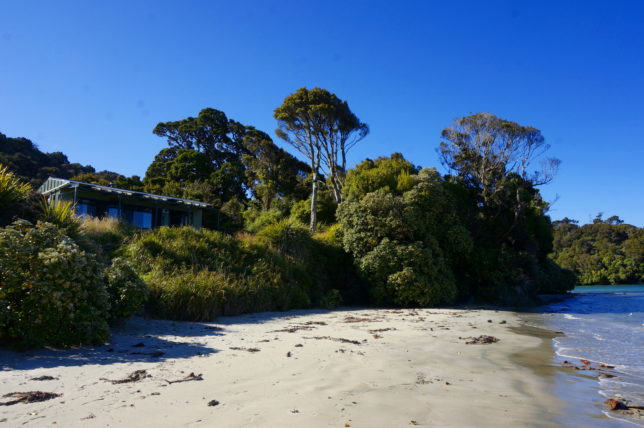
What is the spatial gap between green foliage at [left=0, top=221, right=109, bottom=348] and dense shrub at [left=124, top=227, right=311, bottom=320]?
9.76ft

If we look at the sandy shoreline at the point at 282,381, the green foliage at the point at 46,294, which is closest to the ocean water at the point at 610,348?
the sandy shoreline at the point at 282,381

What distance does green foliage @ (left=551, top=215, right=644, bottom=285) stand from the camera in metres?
51.7

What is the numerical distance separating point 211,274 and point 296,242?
555 centimetres

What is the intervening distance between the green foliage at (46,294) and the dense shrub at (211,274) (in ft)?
9.76

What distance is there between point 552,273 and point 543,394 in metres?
27.9

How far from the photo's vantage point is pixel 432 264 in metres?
15.5

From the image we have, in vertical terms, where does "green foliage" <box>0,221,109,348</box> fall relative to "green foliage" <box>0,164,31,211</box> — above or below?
below

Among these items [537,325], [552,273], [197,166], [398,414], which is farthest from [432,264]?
[197,166]

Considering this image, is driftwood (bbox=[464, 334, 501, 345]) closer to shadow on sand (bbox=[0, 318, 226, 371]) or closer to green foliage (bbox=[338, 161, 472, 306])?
shadow on sand (bbox=[0, 318, 226, 371])

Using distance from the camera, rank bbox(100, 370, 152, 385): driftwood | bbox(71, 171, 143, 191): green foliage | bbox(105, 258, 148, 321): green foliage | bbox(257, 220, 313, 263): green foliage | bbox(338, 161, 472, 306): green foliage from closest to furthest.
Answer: bbox(100, 370, 152, 385): driftwood, bbox(105, 258, 148, 321): green foliage, bbox(338, 161, 472, 306): green foliage, bbox(257, 220, 313, 263): green foliage, bbox(71, 171, 143, 191): green foliage

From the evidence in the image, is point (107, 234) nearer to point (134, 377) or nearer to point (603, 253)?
point (134, 377)

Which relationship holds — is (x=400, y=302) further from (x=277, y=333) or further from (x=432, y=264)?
(x=277, y=333)

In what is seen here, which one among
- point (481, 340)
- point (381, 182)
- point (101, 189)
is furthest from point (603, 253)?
point (101, 189)

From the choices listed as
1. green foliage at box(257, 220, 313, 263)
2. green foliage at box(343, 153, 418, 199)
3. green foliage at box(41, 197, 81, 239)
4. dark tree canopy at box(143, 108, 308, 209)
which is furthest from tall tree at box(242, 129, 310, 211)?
green foliage at box(41, 197, 81, 239)
